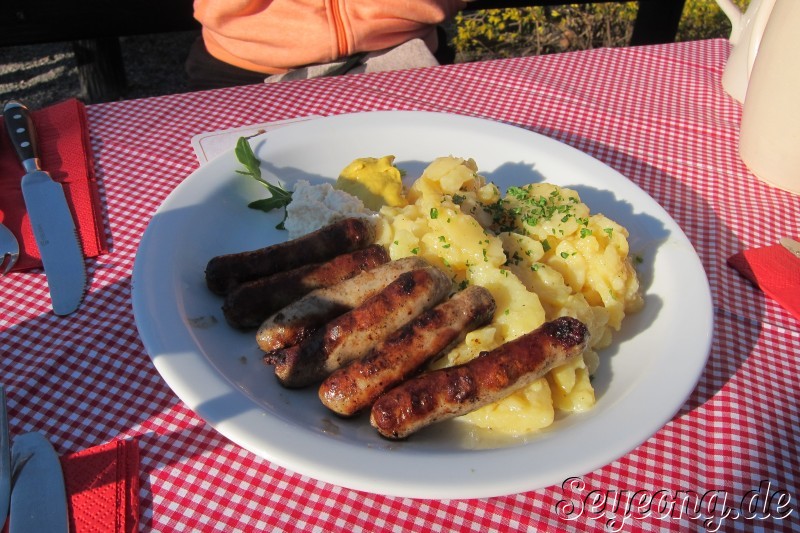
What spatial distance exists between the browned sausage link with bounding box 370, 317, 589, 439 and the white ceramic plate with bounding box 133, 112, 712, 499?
0.08 m

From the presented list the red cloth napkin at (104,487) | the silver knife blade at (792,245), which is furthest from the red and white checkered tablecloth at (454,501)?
the silver knife blade at (792,245)

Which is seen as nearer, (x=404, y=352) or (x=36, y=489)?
(x=36, y=489)

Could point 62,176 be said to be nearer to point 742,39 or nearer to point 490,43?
point 742,39

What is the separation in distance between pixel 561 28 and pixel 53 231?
5.43 m

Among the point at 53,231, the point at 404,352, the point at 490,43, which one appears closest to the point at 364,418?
the point at 404,352

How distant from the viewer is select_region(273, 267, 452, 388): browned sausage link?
68.1 inches

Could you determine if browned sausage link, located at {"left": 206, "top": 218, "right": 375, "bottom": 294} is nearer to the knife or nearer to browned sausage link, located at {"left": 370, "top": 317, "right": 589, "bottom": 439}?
the knife

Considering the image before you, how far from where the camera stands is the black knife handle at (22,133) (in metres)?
2.47

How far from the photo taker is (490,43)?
6598mm

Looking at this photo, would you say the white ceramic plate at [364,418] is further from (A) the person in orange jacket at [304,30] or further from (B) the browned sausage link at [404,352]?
(A) the person in orange jacket at [304,30]

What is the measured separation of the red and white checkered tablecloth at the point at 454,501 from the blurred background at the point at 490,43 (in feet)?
10.6

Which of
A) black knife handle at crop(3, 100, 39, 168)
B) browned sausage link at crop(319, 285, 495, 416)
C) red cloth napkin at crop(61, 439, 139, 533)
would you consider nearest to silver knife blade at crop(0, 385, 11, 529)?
red cloth napkin at crop(61, 439, 139, 533)

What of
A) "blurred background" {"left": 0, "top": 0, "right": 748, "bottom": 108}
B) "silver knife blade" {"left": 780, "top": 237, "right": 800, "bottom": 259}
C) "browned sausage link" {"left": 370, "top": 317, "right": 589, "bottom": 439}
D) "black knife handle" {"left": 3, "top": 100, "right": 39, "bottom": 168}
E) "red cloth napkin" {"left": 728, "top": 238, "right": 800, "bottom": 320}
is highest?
"black knife handle" {"left": 3, "top": 100, "right": 39, "bottom": 168}

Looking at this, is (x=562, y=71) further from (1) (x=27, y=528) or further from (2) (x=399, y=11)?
(1) (x=27, y=528)
